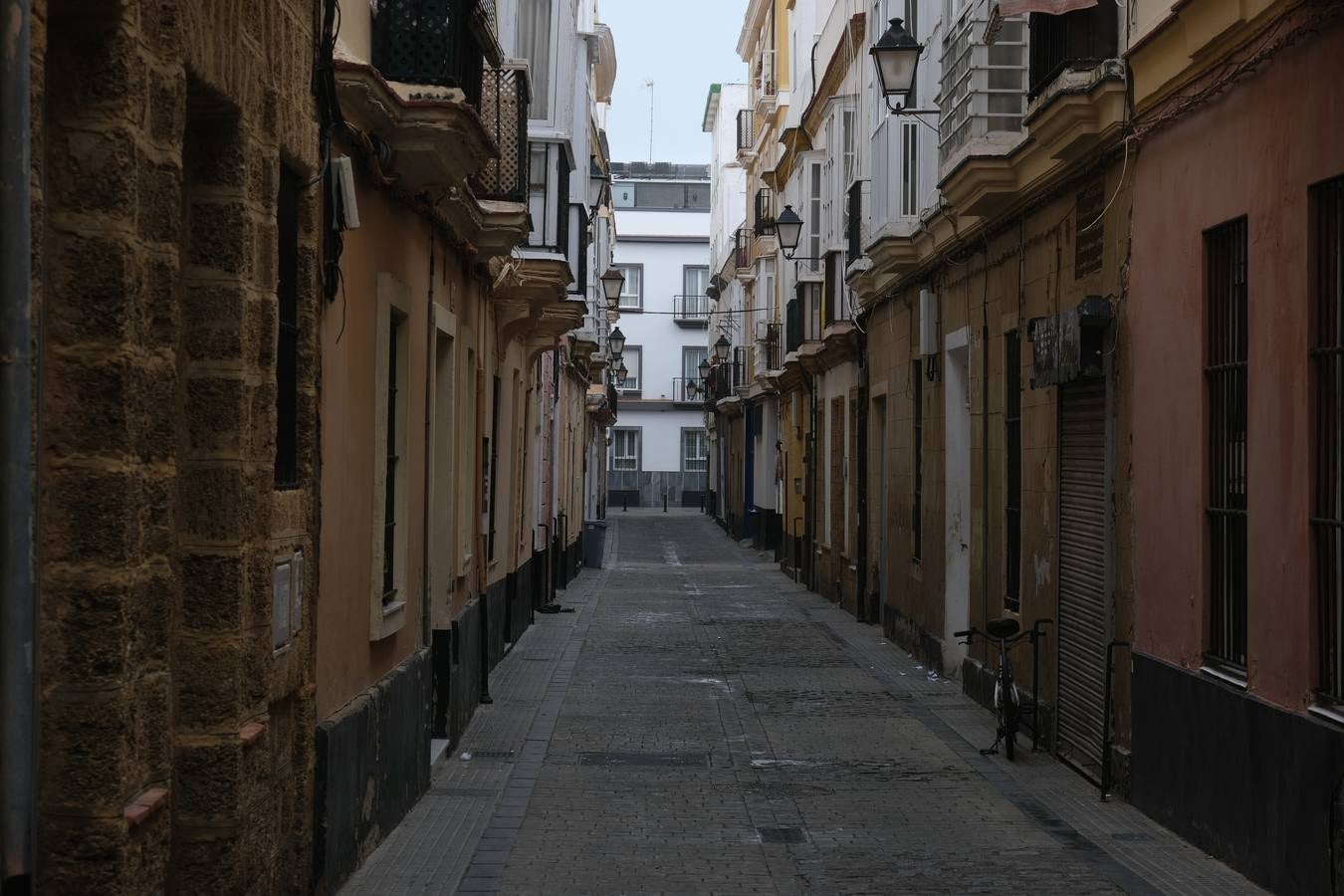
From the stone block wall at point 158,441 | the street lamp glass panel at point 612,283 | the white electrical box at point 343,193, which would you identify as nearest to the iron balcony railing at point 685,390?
the street lamp glass panel at point 612,283

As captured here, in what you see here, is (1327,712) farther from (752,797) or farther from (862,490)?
(862,490)

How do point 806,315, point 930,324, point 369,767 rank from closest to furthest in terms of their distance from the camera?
point 369,767 < point 930,324 < point 806,315

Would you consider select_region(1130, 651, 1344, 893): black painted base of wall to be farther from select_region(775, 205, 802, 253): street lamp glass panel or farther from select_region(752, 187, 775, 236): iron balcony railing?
select_region(752, 187, 775, 236): iron balcony railing

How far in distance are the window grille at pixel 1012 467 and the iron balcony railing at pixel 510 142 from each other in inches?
170

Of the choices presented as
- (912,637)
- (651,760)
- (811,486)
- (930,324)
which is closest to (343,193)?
(651,760)

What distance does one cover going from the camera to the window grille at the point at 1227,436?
8.87 metres

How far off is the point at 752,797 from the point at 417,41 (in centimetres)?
503

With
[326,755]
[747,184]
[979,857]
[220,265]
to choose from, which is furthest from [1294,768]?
[747,184]

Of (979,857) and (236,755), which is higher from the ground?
(236,755)

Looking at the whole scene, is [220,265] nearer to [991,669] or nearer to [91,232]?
[91,232]

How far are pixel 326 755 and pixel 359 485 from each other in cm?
168

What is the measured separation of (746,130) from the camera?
45.1m

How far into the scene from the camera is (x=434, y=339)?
37.5 ft

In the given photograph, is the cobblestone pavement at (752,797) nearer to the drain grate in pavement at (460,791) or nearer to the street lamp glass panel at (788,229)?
the drain grate in pavement at (460,791)
